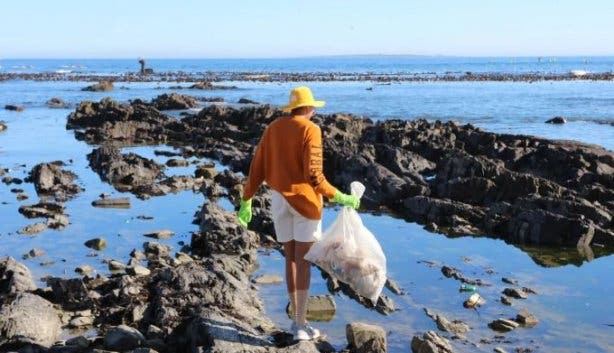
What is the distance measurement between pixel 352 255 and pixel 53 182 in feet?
41.1

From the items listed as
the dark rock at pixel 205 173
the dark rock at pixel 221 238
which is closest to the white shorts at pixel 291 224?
the dark rock at pixel 221 238

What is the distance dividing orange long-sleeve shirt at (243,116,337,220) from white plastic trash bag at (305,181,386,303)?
0.31 meters

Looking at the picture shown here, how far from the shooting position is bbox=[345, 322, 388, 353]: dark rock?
7.27 meters

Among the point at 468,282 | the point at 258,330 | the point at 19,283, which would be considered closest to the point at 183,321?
the point at 258,330

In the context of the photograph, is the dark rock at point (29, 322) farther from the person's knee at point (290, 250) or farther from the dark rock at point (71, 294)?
the person's knee at point (290, 250)

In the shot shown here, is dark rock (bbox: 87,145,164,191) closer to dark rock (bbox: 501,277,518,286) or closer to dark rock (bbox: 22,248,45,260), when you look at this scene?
dark rock (bbox: 22,248,45,260)

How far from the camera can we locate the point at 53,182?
17438 mm

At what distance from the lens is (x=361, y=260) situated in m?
6.85

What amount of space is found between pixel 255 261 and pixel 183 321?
4.14 metres

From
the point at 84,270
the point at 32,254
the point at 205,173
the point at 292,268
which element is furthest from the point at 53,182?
the point at 292,268

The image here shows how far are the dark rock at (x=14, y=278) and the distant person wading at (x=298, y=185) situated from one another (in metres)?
3.90

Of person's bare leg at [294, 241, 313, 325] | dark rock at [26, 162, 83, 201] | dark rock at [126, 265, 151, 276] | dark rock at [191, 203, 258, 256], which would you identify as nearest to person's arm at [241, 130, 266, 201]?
person's bare leg at [294, 241, 313, 325]

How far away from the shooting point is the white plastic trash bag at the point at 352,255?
6.83 meters

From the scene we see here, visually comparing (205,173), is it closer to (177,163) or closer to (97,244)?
(177,163)
